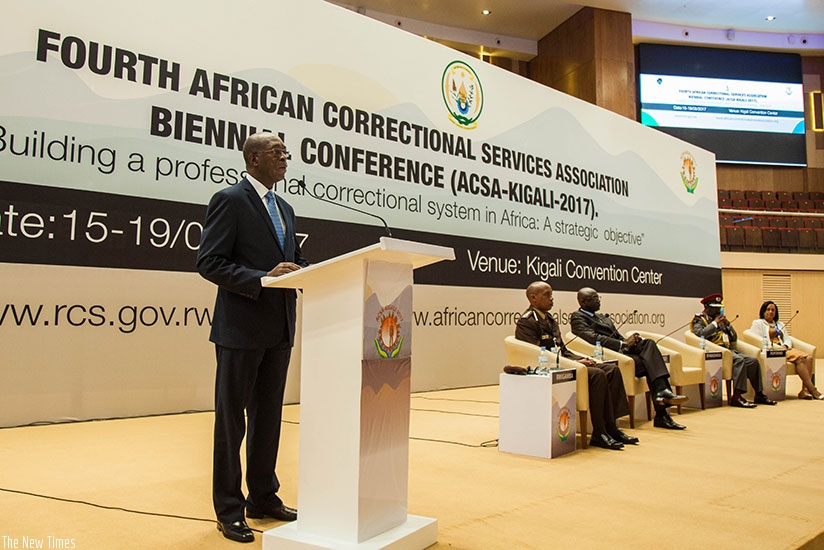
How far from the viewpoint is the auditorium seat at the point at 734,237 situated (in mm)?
12516

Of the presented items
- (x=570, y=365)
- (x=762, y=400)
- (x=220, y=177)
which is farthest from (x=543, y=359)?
(x=762, y=400)

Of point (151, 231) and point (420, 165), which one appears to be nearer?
point (151, 231)

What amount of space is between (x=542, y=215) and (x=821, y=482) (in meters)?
4.99

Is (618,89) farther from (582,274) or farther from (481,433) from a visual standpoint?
(481,433)

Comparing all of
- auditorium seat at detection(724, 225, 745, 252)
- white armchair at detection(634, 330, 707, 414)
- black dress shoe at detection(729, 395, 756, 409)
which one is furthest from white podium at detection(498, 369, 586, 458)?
auditorium seat at detection(724, 225, 745, 252)

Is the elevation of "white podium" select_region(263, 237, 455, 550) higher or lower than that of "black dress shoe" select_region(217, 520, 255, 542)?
higher

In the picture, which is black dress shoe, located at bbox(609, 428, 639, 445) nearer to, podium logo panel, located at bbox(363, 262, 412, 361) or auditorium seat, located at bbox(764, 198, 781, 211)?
podium logo panel, located at bbox(363, 262, 412, 361)

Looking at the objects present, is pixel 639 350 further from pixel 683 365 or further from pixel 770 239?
pixel 770 239

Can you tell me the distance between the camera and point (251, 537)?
2.08 metres

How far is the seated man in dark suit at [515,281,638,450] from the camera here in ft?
13.1

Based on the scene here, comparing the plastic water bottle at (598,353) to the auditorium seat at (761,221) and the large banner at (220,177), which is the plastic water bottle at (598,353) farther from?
the auditorium seat at (761,221)

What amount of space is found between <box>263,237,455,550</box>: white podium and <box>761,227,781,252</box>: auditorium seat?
12.6 meters

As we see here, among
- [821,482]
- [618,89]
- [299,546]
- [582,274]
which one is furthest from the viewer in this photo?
[618,89]

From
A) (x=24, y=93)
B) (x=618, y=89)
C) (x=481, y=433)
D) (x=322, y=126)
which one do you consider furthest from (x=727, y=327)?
(x=618, y=89)
